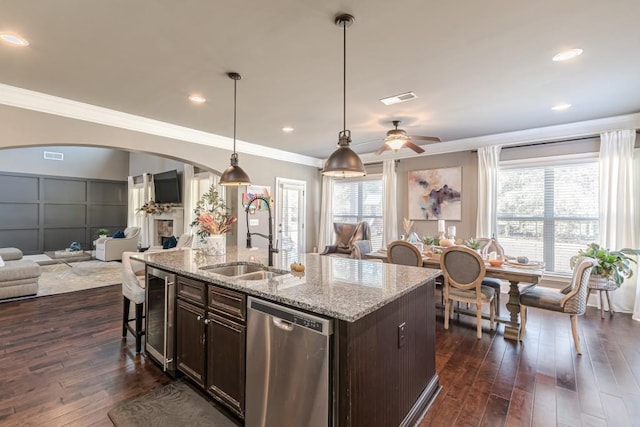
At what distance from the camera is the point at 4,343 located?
3100 millimetres

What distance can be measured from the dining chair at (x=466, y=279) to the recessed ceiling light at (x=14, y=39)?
4451mm

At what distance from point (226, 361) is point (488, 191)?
16.5 feet

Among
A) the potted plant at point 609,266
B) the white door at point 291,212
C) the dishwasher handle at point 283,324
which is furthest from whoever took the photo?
the white door at point 291,212

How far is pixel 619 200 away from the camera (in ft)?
13.7

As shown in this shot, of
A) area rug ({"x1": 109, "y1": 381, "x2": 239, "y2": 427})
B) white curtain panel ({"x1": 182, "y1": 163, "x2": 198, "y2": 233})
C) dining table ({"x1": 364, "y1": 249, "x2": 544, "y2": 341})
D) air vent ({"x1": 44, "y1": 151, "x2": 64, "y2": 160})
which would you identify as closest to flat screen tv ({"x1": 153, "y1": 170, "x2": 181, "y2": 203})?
white curtain panel ({"x1": 182, "y1": 163, "x2": 198, "y2": 233})

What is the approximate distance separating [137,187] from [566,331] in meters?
11.4

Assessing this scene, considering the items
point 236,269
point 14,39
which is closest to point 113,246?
point 14,39

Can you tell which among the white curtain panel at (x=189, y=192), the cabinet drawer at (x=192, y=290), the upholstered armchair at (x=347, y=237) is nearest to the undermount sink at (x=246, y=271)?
the cabinet drawer at (x=192, y=290)

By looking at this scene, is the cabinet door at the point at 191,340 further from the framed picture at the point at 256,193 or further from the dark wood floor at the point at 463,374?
the framed picture at the point at 256,193

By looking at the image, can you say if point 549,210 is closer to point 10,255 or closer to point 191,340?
point 191,340

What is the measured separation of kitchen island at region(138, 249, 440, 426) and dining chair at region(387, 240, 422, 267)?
1.24 metres

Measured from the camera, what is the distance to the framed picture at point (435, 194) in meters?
5.71

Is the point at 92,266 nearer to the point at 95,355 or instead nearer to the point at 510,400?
the point at 95,355

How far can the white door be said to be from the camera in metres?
6.73
